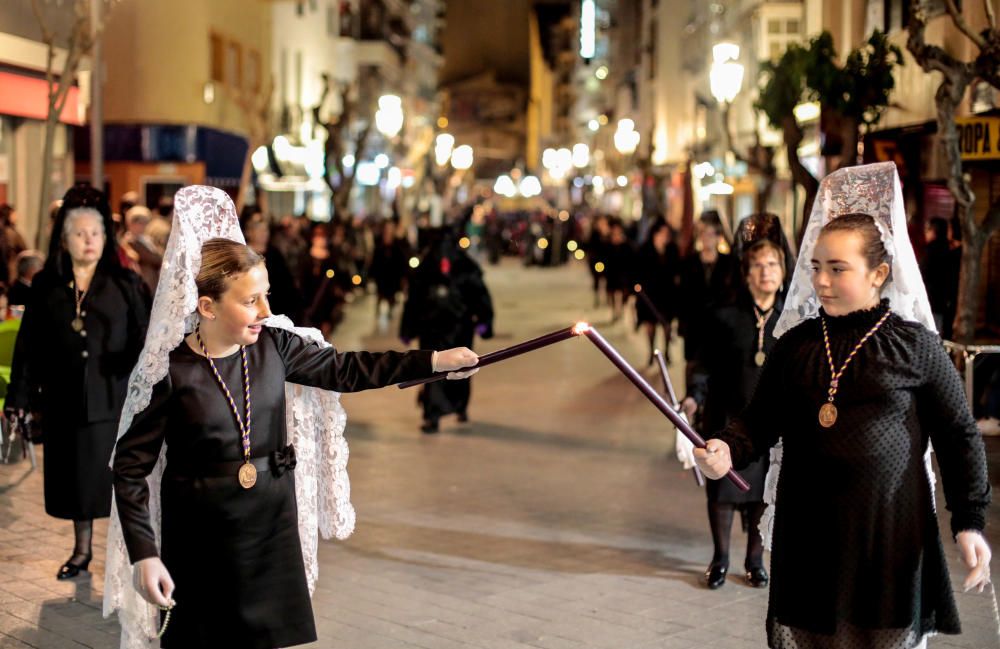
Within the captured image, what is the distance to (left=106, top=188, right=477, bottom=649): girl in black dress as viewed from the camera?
4.99m

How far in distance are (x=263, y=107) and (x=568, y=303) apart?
11668mm

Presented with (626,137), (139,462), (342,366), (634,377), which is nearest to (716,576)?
(342,366)

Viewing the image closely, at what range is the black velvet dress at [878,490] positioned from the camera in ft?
15.5

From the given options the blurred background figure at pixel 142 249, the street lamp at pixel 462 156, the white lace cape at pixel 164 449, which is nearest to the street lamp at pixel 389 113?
the blurred background figure at pixel 142 249

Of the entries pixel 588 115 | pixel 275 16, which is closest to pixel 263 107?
pixel 275 16

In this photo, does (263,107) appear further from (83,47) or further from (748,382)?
(748,382)

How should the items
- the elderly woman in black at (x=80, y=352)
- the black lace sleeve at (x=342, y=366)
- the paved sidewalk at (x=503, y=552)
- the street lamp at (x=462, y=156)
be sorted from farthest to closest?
the street lamp at (x=462, y=156) < the elderly woman in black at (x=80, y=352) < the paved sidewalk at (x=503, y=552) < the black lace sleeve at (x=342, y=366)

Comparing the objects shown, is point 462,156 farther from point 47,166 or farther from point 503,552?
point 503,552

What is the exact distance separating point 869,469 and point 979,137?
11.8 meters

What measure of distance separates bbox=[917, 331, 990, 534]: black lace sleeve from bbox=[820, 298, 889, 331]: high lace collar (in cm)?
16

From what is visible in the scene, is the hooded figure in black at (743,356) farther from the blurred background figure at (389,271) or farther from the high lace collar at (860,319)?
the blurred background figure at (389,271)

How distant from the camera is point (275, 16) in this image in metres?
47.2

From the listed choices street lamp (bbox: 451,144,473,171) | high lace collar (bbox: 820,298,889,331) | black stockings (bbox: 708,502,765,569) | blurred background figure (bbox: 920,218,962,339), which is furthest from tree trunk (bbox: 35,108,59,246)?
street lamp (bbox: 451,144,473,171)

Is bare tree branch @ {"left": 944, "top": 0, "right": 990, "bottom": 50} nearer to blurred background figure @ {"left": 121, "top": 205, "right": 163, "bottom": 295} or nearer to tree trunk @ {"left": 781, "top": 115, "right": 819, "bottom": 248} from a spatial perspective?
tree trunk @ {"left": 781, "top": 115, "right": 819, "bottom": 248}
